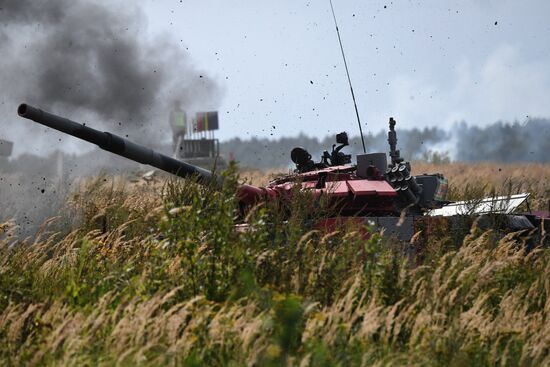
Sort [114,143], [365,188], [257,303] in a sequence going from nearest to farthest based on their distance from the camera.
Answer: [257,303] < [114,143] < [365,188]

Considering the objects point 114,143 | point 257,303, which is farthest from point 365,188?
point 257,303

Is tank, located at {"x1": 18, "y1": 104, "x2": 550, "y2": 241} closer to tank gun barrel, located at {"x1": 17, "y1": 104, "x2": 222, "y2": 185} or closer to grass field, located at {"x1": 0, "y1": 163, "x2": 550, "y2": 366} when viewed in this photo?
tank gun barrel, located at {"x1": 17, "y1": 104, "x2": 222, "y2": 185}

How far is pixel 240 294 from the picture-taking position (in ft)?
24.9

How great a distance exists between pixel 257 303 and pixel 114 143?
4.58m

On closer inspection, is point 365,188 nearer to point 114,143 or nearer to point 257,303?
point 114,143

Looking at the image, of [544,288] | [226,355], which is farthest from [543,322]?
[226,355]

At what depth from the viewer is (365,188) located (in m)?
11.3

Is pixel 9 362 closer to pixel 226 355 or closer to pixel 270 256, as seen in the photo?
pixel 226 355

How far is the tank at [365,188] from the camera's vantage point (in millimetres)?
10953

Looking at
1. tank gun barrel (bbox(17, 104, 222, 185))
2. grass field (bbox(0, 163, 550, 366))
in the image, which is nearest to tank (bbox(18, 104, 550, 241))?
tank gun barrel (bbox(17, 104, 222, 185))

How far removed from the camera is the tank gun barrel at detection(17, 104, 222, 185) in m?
10.5

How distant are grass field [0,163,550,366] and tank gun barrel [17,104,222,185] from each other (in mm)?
1400

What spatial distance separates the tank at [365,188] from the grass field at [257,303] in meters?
1.19

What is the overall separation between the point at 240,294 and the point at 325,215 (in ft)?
11.8
